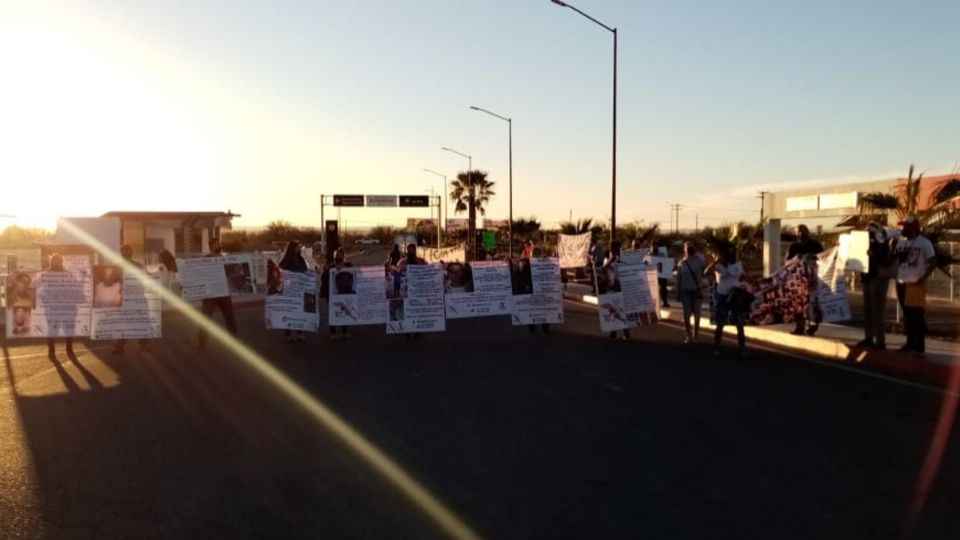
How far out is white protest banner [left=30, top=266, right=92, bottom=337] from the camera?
48.1ft

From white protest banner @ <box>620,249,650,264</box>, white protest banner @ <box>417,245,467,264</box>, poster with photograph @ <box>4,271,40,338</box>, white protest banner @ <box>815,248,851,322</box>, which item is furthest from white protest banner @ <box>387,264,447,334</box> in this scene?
white protest banner @ <box>417,245,467,264</box>

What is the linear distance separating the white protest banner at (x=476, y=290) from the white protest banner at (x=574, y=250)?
17609 millimetres

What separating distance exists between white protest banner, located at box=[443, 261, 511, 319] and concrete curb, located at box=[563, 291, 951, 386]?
454 centimetres

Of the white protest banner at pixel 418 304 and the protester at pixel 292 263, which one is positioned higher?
the protester at pixel 292 263

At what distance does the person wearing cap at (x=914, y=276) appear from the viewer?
11961mm

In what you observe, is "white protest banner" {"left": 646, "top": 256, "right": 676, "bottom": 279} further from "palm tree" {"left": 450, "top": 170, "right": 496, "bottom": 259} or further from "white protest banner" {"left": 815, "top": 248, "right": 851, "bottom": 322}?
"palm tree" {"left": 450, "top": 170, "right": 496, "bottom": 259}

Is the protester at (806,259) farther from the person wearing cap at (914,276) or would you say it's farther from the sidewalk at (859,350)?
the person wearing cap at (914,276)

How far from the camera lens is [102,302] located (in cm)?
1503

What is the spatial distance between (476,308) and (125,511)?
37.4ft

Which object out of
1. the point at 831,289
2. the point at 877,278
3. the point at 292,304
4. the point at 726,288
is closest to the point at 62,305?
the point at 292,304

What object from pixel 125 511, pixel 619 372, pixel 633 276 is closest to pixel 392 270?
pixel 633 276

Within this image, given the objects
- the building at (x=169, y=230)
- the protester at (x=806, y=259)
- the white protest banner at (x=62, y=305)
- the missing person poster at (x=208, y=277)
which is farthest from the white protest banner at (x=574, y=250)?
the white protest banner at (x=62, y=305)

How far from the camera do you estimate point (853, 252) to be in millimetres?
16156

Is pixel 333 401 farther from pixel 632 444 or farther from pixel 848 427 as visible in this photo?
pixel 848 427
